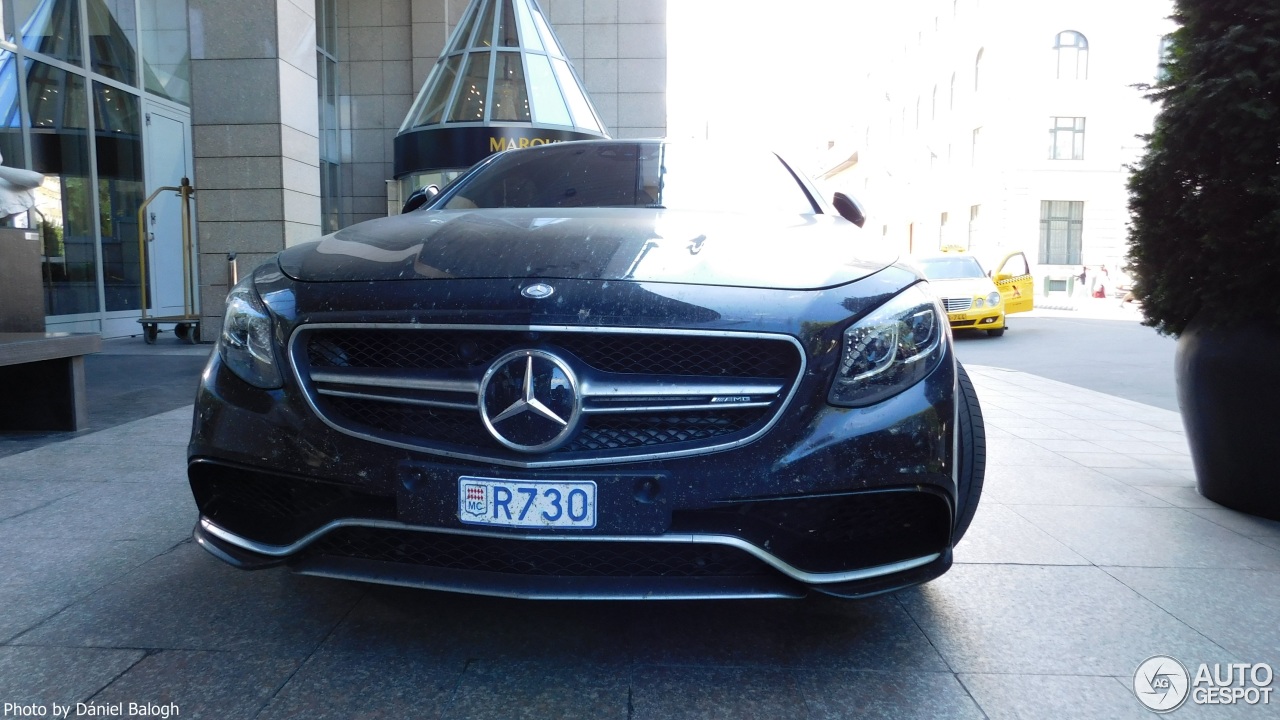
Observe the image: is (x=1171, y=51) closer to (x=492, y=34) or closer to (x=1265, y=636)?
(x=1265, y=636)

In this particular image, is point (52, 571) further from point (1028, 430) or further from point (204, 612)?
point (1028, 430)

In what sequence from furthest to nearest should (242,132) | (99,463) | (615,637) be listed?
(242,132) < (99,463) < (615,637)

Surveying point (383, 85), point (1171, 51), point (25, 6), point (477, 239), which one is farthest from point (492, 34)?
point (477, 239)

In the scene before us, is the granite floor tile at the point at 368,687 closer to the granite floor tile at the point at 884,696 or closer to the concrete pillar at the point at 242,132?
the granite floor tile at the point at 884,696

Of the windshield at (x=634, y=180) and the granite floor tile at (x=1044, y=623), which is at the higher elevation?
the windshield at (x=634, y=180)

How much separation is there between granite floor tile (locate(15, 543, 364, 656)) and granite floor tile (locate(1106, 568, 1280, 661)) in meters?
2.27

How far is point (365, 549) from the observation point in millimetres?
2084

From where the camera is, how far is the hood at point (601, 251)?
83.9 inches

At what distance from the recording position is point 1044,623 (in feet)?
8.18

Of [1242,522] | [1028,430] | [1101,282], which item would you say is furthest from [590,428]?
[1101,282]

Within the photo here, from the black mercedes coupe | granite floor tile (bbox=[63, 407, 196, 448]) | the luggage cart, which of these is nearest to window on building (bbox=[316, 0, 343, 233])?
the luggage cart

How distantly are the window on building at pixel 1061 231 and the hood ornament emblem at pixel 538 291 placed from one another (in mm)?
39390

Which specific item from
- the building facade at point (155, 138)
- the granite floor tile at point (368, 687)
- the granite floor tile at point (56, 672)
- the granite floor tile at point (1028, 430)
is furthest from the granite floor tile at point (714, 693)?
the building facade at point (155, 138)

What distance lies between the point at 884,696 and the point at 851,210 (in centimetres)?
201
